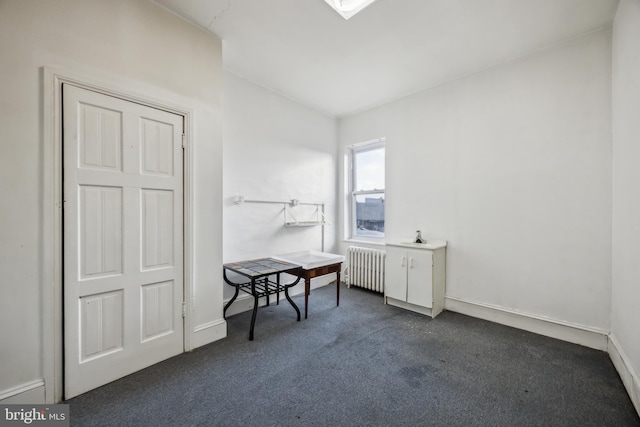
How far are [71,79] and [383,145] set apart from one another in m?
3.51

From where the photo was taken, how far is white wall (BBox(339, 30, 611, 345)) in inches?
88.9

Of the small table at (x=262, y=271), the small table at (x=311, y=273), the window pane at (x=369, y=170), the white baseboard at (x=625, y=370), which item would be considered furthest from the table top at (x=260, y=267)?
the white baseboard at (x=625, y=370)

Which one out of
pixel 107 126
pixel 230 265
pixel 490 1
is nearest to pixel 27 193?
pixel 107 126

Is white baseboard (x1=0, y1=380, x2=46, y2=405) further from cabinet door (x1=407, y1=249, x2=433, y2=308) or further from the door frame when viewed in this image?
cabinet door (x1=407, y1=249, x2=433, y2=308)

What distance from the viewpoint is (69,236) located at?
1656 millimetres

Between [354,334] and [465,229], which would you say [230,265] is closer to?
[354,334]

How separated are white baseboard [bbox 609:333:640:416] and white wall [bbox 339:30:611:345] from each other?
0.64ft

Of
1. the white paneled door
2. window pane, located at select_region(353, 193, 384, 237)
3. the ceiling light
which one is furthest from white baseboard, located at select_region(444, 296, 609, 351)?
the ceiling light

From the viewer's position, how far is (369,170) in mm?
4180

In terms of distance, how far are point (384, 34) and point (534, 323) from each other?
3161mm

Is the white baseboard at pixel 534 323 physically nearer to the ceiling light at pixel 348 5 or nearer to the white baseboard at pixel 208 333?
the white baseboard at pixel 208 333

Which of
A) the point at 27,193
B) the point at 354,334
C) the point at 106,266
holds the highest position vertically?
the point at 27,193

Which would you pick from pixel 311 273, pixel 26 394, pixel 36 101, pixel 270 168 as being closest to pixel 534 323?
pixel 311 273

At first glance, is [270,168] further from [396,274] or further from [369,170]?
[396,274]
